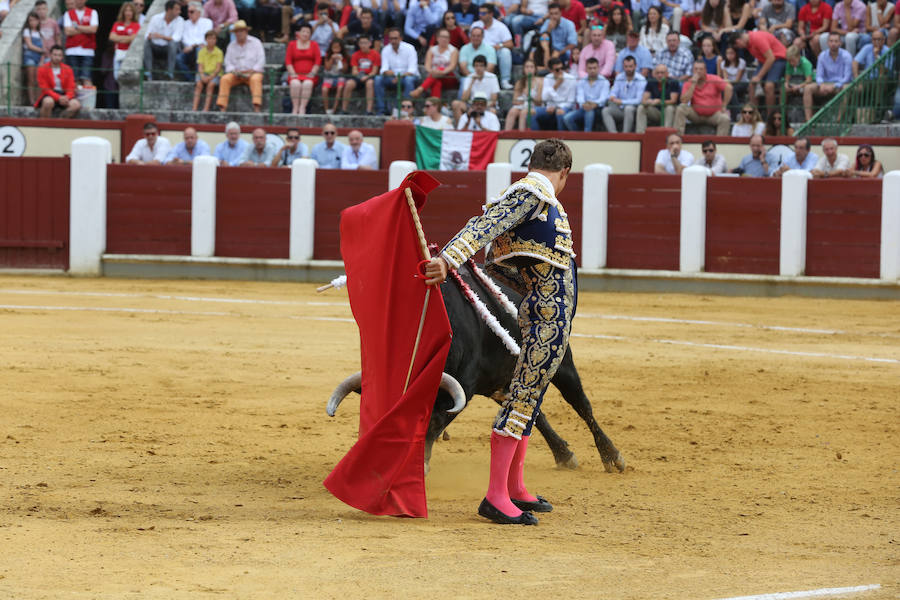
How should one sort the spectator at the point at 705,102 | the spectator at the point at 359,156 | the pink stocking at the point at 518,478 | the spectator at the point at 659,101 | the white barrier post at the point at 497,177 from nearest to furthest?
1. the pink stocking at the point at 518,478
2. the white barrier post at the point at 497,177
3. the spectator at the point at 359,156
4. the spectator at the point at 705,102
5. the spectator at the point at 659,101

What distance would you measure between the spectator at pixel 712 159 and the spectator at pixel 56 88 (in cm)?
726

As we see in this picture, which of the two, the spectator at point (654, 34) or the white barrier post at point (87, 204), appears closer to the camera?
the white barrier post at point (87, 204)

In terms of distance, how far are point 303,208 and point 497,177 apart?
199 cm

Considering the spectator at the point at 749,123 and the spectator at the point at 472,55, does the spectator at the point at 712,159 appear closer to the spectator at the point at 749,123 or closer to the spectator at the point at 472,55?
the spectator at the point at 749,123

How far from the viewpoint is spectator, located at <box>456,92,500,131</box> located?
14000 millimetres

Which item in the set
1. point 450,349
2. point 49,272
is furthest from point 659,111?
point 450,349

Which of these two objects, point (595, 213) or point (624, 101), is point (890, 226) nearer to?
point (595, 213)

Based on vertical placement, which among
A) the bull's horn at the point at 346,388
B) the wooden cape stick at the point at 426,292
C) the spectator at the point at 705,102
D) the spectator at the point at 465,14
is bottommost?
the bull's horn at the point at 346,388

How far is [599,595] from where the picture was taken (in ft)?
11.0

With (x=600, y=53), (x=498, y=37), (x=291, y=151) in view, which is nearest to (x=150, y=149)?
(x=291, y=151)

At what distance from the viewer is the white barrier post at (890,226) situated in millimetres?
12117

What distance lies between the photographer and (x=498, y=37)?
15078 mm

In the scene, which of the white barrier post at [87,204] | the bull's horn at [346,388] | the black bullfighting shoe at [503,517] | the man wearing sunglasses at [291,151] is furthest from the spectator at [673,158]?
the black bullfighting shoe at [503,517]

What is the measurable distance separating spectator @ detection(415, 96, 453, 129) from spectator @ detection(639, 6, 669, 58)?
2.32 meters
